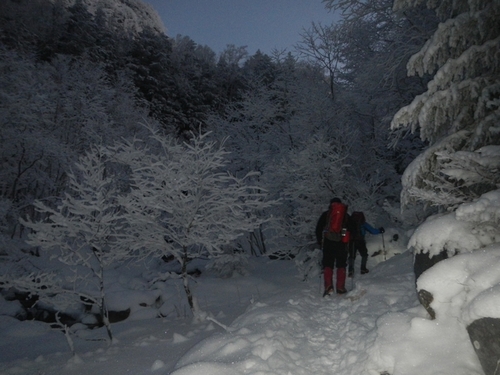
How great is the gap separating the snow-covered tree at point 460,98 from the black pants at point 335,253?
238cm

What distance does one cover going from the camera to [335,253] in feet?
21.2

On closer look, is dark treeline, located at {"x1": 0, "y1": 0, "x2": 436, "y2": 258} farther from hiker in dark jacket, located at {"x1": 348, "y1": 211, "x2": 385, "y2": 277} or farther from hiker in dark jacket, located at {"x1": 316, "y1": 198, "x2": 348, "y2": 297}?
hiker in dark jacket, located at {"x1": 316, "y1": 198, "x2": 348, "y2": 297}

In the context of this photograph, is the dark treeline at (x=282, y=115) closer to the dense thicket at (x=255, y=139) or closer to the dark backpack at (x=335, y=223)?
the dense thicket at (x=255, y=139)

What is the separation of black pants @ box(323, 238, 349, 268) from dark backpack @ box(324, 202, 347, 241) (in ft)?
0.59

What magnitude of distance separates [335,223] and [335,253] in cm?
69

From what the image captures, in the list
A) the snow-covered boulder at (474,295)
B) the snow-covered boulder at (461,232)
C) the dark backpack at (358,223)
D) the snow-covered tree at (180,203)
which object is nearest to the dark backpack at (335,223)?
the snow-covered tree at (180,203)

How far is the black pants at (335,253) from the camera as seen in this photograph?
6397 mm

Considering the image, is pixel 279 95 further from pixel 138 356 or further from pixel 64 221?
Result: pixel 138 356

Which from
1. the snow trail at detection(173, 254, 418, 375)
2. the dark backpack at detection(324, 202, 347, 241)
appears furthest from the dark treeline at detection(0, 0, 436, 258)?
the snow trail at detection(173, 254, 418, 375)

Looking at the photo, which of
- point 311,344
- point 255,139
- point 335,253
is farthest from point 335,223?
point 255,139

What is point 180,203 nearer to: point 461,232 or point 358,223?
point 358,223

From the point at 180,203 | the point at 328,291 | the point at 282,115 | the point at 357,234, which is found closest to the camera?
the point at 328,291

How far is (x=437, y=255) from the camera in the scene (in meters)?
3.60

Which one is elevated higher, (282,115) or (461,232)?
(282,115)
